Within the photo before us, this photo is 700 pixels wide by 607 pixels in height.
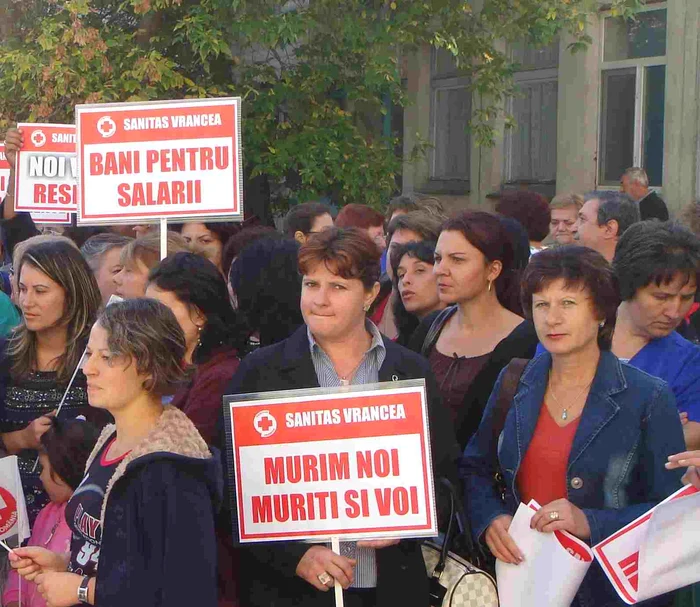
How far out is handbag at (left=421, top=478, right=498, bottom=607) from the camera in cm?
373

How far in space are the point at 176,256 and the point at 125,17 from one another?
32.0ft

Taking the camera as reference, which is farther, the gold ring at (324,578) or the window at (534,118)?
the window at (534,118)

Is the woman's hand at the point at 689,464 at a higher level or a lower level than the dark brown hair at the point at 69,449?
higher

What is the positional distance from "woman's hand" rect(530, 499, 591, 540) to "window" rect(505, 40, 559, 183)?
35.5 feet

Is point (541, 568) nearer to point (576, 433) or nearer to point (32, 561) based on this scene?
point (576, 433)

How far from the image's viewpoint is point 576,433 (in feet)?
12.2

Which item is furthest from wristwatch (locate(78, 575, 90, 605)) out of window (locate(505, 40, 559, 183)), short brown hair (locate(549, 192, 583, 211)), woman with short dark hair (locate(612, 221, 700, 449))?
window (locate(505, 40, 559, 183))

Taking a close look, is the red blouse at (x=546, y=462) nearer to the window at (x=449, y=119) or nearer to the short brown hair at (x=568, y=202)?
the short brown hair at (x=568, y=202)

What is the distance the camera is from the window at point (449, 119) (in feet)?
52.1

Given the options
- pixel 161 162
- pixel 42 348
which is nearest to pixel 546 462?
pixel 42 348

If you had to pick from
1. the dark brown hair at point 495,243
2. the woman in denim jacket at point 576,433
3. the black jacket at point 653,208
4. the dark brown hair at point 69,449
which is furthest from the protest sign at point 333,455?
the black jacket at point 653,208

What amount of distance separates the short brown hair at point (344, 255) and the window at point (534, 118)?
10266 millimetres

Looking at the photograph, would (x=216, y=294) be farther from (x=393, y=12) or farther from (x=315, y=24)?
(x=393, y=12)

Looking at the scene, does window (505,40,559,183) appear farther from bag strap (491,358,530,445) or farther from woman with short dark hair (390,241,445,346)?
bag strap (491,358,530,445)
